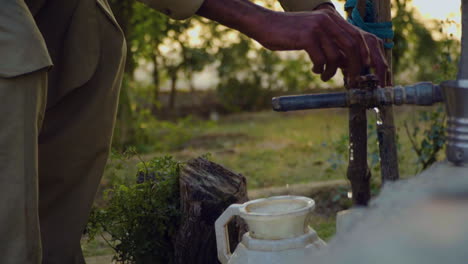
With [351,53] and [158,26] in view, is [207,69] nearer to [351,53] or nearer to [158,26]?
[158,26]

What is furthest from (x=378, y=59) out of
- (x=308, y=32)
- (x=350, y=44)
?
(x=308, y=32)

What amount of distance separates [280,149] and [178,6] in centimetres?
489

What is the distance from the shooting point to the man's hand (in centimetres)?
172

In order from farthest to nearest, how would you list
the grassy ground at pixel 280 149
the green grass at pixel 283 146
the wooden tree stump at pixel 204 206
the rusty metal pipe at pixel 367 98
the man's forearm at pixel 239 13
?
the green grass at pixel 283 146 → the grassy ground at pixel 280 149 → the wooden tree stump at pixel 204 206 → the man's forearm at pixel 239 13 → the rusty metal pipe at pixel 367 98

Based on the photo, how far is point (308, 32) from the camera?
1.71m

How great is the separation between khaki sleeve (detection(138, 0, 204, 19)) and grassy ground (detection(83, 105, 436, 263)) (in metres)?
1.63

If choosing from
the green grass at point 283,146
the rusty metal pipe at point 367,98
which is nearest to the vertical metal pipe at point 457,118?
the rusty metal pipe at point 367,98

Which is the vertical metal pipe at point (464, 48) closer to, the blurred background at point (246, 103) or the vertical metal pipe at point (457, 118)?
the vertical metal pipe at point (457, 118)

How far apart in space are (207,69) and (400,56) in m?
2.77

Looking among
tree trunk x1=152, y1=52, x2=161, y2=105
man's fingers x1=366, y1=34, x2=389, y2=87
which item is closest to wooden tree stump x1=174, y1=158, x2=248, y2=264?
man's fingers x1=366, y1=34, x2=389, y2=87

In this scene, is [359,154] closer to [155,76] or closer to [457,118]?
[457,118]

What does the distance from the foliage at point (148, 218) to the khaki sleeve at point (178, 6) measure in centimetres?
115

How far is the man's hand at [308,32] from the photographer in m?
1.72

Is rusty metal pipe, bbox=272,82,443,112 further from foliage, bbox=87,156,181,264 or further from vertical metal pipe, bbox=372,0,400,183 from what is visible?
foliage, bbox=87,156,181,264
